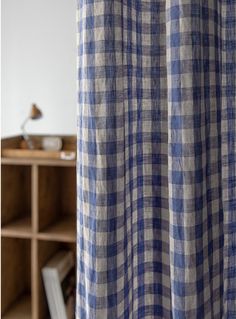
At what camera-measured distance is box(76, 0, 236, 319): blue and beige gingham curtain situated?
26.6 inches

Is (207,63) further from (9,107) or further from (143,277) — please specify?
(9,107)

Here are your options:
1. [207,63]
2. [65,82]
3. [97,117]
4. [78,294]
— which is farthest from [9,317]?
[207,63]

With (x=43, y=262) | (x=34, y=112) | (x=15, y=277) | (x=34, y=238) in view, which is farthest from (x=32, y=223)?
(x=34, y=112)

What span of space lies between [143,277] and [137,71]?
0.44 metres

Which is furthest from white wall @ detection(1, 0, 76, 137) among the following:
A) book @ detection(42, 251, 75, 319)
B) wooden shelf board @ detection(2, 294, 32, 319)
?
wooden shelf board @ detection(2, 294, 32, 319)

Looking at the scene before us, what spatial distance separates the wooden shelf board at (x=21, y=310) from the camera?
1379 mm

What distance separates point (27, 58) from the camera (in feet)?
5.02

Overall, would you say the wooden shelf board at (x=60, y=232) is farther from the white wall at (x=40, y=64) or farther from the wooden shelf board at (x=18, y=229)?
the white wall at (x=40, y=64)

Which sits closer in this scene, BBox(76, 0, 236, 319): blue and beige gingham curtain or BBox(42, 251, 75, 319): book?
BBox(76, 0, 236, 319): blue and beige gingham curtain

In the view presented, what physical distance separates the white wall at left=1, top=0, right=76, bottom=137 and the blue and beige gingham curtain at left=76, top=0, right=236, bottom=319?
78cm

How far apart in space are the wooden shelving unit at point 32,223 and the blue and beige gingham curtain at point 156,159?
552mm

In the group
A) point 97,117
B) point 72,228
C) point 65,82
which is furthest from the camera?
point 65,82

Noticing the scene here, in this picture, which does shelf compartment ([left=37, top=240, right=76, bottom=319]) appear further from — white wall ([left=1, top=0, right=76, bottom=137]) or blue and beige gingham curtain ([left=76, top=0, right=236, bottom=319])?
blue and beige gingham curtain ([left=76, top=0, right=236, bottom=319])

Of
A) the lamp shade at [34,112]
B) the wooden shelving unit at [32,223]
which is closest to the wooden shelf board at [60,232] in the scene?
the wooden shelving unit at [32,223]
